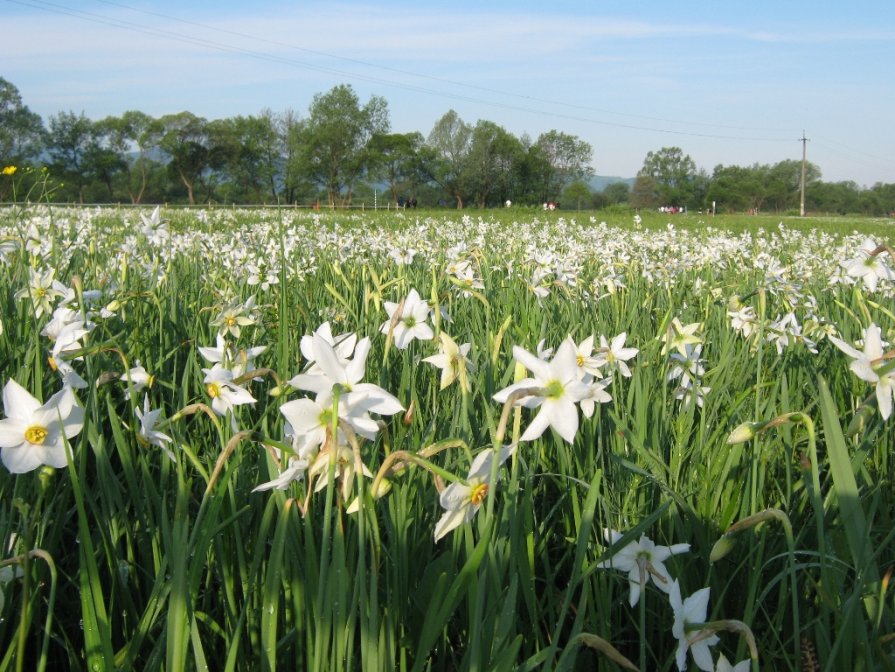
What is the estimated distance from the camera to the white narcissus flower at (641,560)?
124 centimetres

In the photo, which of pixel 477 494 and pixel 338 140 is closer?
pixel 477 494

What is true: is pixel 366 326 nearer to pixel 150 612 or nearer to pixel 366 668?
pixel 150 612

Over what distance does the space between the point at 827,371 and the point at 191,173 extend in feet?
317

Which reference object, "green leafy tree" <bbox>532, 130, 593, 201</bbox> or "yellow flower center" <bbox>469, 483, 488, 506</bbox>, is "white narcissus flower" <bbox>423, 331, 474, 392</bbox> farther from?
"green leafy tree" <bbox>532, 130, 593, 201</bbox>

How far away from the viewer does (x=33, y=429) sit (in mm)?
1043

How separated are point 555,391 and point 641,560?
1.37 ft

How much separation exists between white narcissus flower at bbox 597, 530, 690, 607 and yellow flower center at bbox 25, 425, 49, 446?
0.90m

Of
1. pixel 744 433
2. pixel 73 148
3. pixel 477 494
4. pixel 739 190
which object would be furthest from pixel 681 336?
pixel 739 190

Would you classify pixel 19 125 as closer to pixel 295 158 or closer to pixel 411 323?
pixel 295 158

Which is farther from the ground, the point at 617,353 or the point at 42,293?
the point at 42,293

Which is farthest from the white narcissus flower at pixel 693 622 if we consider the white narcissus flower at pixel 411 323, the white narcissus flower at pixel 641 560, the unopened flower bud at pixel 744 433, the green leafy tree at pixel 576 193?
the green leafy tree at pixel 576 193

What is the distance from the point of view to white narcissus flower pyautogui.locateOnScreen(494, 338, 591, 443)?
102 cm

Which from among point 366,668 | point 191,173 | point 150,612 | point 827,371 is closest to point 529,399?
point 366,668

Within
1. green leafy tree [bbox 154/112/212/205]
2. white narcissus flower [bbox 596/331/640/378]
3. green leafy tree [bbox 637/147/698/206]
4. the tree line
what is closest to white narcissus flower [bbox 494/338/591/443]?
white narcissus flower [bbox 596/331/640/378]
